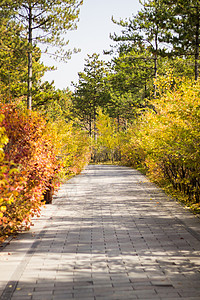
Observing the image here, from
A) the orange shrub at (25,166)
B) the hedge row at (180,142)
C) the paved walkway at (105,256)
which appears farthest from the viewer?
the hedge row at (180,142)

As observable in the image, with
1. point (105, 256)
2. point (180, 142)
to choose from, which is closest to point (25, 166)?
point (105, 256)

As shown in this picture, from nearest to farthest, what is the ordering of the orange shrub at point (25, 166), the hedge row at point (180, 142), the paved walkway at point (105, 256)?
the paved walkway at point (105, 256), the orange shrub at point (25, 166), the hedge row at point (180, 142)

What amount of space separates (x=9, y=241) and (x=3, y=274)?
1.85 metres

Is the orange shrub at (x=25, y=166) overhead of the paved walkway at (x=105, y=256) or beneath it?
overhead

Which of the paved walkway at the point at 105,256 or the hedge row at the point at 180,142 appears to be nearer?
the paved walkway at the point at 105,256

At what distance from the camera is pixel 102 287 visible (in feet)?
15.4

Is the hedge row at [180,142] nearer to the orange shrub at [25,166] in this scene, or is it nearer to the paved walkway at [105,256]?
the paved walkway at [105,256]

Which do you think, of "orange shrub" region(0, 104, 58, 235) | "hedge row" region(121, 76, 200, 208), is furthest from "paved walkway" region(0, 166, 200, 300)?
"hedge row" region(121, 76, 200, 208)

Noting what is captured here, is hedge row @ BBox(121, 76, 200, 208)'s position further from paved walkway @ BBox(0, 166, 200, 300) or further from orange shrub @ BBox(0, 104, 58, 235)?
orange shrub @ BBox(0, 104, 58, 235)

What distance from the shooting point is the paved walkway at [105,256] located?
4598mm

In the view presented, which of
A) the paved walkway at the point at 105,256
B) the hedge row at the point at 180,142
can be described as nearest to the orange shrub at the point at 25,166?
the paved walkway at the point at 105,256

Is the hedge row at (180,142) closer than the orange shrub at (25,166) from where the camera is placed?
No

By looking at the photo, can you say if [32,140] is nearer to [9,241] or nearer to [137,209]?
[9,241]

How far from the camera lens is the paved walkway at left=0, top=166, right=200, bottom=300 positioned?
15.1ft
